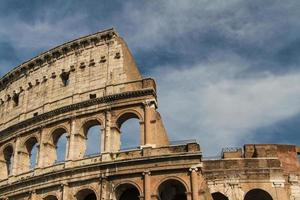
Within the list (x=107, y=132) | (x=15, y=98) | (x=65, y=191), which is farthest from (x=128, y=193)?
(x=15, y=98)

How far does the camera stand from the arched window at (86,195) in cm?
2291

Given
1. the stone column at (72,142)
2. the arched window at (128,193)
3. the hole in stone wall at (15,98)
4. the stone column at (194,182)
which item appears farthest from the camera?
the hole in stone wall at (15,98)

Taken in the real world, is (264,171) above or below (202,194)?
above

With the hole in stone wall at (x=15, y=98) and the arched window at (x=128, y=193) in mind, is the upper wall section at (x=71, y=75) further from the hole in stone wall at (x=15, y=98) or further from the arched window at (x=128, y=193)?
the arched window at (x=128, y=193)

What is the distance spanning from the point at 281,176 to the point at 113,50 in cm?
1251

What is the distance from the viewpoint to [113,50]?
26406 millimetres

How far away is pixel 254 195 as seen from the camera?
26.9 metres

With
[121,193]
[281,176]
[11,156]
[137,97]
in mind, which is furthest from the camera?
[11,156]

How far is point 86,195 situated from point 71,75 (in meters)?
7.67

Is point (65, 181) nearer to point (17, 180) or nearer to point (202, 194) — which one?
point (17, 180)

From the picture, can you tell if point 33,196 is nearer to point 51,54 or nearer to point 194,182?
point 194,182

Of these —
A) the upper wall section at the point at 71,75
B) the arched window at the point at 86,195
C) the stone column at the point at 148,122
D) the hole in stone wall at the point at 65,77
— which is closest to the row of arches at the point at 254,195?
the stone column at the point at 148,122

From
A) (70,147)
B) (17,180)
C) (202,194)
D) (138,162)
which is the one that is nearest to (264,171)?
(202,194)

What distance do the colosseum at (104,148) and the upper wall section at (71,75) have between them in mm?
64
